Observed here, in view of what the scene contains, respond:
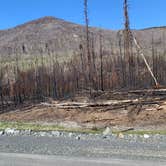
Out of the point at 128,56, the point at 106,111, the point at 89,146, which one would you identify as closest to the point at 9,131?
the point at 106,111

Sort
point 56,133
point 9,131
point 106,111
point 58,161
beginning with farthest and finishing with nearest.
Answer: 1. point 106,111
2. point 9,131
3. point 56,133
4. point 58,161

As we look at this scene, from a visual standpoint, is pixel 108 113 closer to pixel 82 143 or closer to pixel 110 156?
pixel 82 143

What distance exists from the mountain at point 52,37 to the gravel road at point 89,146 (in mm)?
39966

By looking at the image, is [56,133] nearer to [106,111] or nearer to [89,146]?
[89,146]

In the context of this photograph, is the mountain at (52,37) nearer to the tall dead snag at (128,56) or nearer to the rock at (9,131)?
the tall dead snag at (128,56)

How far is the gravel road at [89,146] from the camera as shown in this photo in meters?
12.1

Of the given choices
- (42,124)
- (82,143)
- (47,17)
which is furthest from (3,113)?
(47,17)

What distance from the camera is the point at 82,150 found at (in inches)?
513

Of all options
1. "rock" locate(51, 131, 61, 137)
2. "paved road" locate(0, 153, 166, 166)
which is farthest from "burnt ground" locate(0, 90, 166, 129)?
"paved road" locate(0, 153, 166, 166)

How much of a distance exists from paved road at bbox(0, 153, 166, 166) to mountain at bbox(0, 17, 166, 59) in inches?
1760

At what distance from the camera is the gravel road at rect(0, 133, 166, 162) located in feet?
39.6

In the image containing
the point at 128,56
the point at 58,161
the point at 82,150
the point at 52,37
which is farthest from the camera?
the point at 52,37

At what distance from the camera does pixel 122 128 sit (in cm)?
1994

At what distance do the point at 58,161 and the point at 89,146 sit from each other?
9.15 feet
